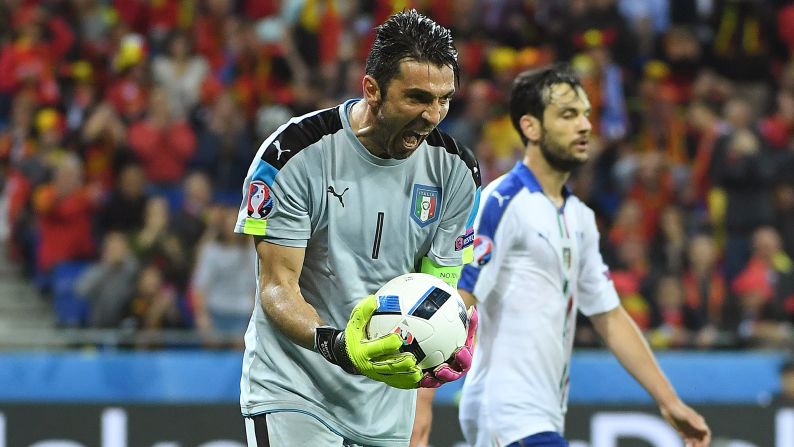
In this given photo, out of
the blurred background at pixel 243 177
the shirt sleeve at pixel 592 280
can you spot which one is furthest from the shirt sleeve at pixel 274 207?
the blurred background at pixel 243 177

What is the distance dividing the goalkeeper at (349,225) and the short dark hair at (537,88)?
1572 millimetres

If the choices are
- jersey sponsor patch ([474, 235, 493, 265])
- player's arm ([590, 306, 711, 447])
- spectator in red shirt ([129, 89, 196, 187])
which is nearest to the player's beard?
jersey sponsor patch ([474, 235, 493, 265])

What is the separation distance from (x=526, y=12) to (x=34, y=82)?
5.66 metres

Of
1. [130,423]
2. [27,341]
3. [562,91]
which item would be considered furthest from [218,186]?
[562,91]

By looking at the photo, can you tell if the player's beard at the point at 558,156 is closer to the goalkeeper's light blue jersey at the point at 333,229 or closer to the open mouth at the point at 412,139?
the goalkeeper's light blue jersey at the point at 333,229

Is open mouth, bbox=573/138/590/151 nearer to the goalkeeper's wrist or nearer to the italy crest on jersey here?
the italy crest on jersey

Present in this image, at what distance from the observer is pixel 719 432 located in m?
8.95

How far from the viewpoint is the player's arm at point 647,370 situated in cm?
575

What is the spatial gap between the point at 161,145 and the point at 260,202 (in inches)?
350

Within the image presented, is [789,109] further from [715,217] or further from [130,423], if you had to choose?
[130,423]

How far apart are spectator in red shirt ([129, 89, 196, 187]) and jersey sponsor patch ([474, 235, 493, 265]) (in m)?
7.71

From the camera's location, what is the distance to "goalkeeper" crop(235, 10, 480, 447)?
13.8 ft

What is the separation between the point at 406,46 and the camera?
420 cm

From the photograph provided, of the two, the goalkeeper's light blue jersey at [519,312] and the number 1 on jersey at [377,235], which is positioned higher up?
the number 1 on jersey at [377,235]
